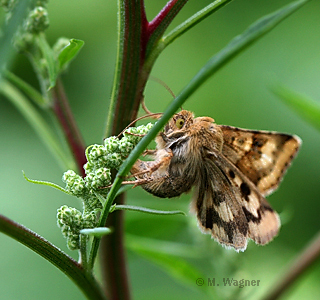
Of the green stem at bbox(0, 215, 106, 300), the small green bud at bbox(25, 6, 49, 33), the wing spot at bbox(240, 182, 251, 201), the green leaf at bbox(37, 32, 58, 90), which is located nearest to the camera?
the green stem at bbox(0, 215, 106, 300)

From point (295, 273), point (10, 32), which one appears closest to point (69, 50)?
point (10, 32)

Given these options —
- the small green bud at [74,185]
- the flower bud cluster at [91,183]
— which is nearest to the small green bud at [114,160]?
the flower bud cluster at [91,183]

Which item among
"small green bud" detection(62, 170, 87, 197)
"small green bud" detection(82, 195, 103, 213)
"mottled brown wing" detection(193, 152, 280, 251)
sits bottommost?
"mottled brown wing" detection(193, 152, 280, 251)

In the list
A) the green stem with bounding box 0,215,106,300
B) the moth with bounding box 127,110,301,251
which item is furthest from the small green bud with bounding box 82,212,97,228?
the moth with bounding box 127,110,301,251

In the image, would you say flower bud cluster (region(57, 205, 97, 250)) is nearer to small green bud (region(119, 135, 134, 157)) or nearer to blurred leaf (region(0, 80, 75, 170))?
small green bud (region(119, 135, 134, 157))

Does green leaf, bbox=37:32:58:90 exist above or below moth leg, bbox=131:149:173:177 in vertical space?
above

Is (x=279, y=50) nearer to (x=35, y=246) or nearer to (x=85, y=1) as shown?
(x=85, y=1)
